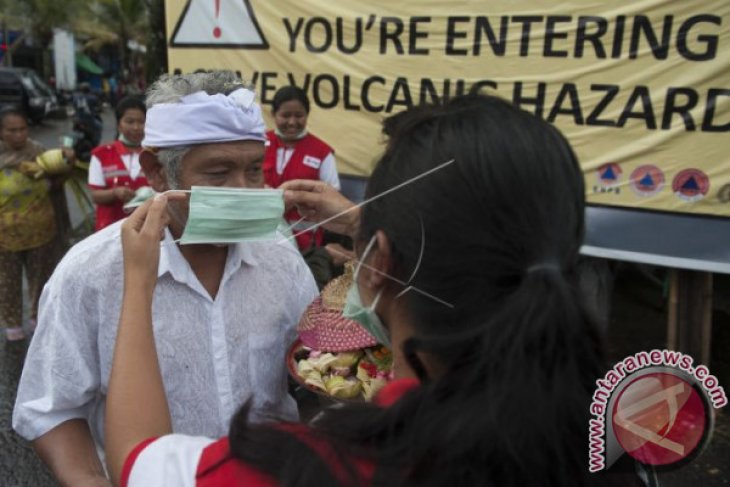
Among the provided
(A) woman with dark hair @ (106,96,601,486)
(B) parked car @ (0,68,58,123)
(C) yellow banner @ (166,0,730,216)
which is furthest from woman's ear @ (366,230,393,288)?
(B) parked car @ (0,68,58,123)

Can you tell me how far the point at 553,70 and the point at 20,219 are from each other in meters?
3.66

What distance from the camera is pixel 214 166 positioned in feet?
5.31

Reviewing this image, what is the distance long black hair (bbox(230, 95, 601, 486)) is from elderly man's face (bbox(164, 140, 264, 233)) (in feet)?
2.45

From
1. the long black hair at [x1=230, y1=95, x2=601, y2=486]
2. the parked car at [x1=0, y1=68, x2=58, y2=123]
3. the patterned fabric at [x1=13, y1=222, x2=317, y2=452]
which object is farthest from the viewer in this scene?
the parked car at [x1=0, y1=68, x2=58, y2=123]

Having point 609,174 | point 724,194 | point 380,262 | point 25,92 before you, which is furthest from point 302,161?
point 25,92

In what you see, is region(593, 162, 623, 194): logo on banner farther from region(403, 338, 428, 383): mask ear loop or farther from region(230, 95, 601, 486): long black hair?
region(403, 338, 428, 383): mask ear loop

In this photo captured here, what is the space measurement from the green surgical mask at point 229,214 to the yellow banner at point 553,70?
7.68 feet

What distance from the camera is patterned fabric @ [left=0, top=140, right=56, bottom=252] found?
438 centimetres

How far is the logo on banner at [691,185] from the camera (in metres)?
3.29

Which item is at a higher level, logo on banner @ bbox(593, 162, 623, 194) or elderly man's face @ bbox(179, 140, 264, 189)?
elderly man's face @ bbox(179, 140, 264, 189)

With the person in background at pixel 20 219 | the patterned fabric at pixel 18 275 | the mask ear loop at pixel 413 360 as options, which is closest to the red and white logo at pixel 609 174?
the mask ear loop at pixel 413 360

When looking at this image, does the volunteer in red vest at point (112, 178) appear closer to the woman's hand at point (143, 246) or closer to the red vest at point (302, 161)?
the red vest at point (302, 161)

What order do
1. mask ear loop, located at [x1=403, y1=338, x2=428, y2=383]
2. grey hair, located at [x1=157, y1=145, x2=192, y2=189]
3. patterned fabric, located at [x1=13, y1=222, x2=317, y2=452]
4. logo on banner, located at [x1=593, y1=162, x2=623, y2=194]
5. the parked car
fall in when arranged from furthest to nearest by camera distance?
1. the parked car
2. logo on banner, located at [x1=593, y1=162, x2=623, y2=194]
3. grey hair, located at [x1=157, y1=145, x2=192, y2=189]
4. patterned fabric, located at [x1=13, y1=222, x2=317, y2=452]
5. mask ear loop, located at [x1=403, y1=338, x2=428, y2=383]

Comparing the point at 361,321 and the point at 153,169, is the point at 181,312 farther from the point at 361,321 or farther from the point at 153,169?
the point at 361,321
